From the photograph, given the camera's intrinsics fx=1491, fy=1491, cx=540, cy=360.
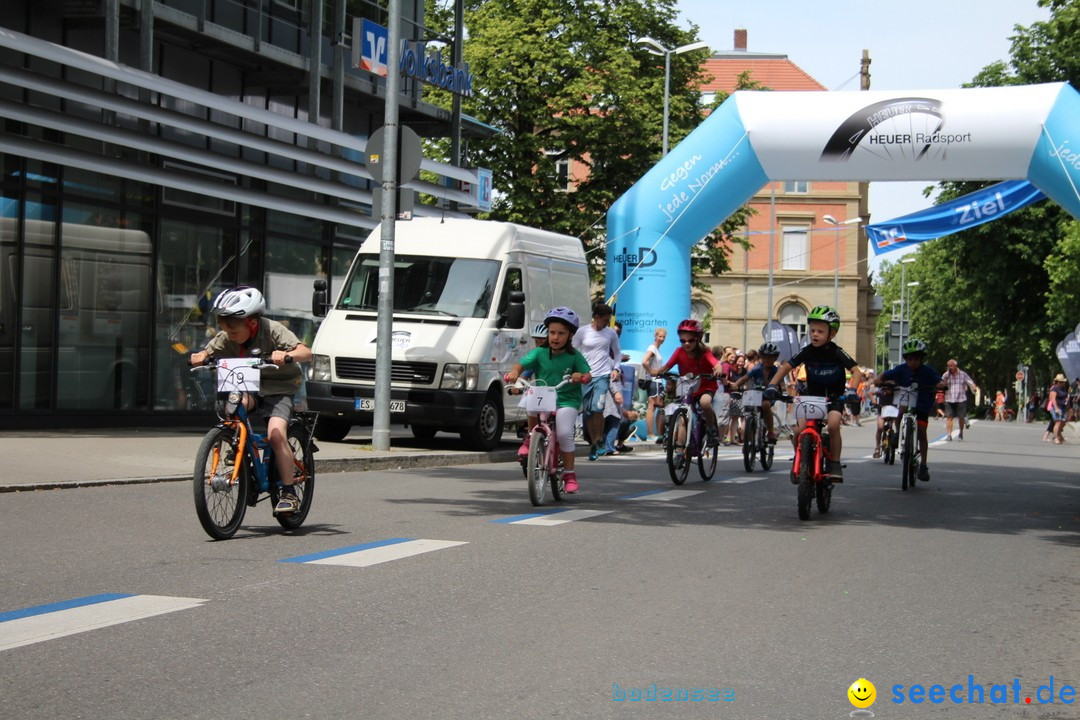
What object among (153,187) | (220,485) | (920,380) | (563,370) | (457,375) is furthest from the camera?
(153,187)

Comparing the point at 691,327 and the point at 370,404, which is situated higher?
the point at 691,327

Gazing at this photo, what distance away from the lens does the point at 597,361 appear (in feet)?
60.3

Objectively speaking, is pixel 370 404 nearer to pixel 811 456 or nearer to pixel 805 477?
pixel 811 456

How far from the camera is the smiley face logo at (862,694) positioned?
205 inches

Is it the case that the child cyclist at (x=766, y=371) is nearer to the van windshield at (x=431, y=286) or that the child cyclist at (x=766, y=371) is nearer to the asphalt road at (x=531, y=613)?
the van windshield at (x=431, y=286)

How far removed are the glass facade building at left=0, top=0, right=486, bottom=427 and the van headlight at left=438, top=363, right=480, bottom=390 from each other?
4992 millimetres

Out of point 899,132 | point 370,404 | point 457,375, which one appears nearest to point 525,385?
point 457,375

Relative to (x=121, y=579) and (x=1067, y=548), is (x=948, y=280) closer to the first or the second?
(x=1067, y=548)

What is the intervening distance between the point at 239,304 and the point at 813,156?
13.5 m

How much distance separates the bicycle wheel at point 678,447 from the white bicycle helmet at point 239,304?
23.0 ft

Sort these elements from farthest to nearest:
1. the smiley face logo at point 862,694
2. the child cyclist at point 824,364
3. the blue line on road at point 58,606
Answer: the child cyclist at point 824,364 < the blue line on road at point 58,606 < the smiley face logo at point 862,694

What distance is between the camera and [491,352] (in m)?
19.0

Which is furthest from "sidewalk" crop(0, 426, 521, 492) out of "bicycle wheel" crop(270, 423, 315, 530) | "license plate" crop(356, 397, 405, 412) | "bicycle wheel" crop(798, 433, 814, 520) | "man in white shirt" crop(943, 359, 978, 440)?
"man in white shirt" crop(943, 359, 978, 440)

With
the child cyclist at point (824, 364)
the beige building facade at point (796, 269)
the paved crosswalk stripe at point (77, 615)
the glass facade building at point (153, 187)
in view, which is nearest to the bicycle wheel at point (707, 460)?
the child cyclist at point (824, 364)
